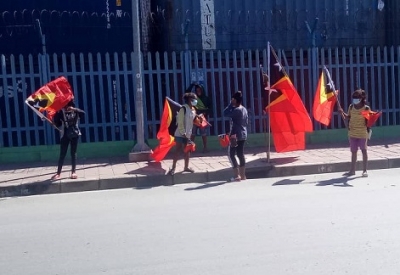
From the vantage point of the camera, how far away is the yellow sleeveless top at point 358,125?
9695 mm

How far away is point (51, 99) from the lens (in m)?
9.82

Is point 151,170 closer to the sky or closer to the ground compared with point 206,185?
closer to the sky

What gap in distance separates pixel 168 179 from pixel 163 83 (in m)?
3.27

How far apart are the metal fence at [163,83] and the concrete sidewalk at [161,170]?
0.79 meters

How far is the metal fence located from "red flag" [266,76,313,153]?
1466 millimetres

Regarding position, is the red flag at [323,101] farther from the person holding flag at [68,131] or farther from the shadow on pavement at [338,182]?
the person holding flag at [68,131]

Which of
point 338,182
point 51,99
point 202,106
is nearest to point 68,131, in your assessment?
point 51,99

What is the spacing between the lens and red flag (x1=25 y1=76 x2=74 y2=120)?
9.81m

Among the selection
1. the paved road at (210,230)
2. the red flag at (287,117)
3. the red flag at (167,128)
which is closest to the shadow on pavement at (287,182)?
the paved road at (210,230)

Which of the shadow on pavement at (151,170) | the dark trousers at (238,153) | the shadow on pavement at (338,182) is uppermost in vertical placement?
the dark trousers at (238,153)

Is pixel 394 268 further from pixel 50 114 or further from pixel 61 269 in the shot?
pixel 50 114

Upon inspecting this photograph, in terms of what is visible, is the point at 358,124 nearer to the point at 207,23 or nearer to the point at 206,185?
the point at 206,185

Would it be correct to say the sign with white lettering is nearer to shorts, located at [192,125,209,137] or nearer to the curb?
shorts, located at [192,125,209,137]

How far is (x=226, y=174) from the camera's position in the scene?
10039mm
